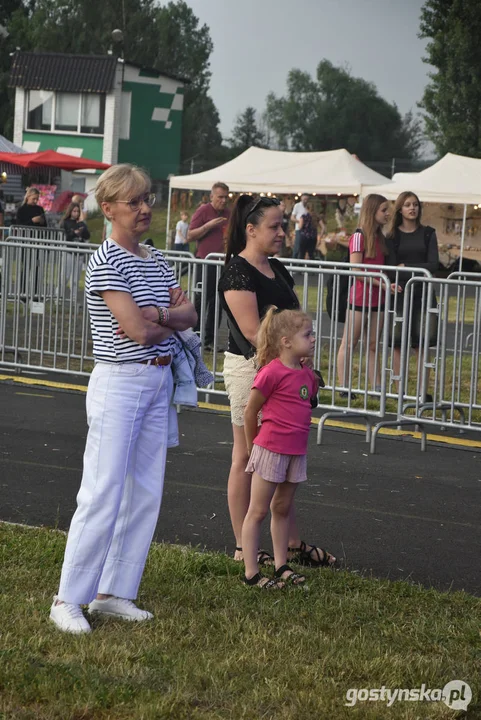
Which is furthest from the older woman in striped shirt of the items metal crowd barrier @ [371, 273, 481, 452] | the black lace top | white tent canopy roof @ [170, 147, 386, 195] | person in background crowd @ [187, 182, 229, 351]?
white tent canopy roof @ [170, 147, 386, 195]

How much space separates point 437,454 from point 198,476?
2.16 meters

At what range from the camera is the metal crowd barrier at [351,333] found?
9781 millimetres

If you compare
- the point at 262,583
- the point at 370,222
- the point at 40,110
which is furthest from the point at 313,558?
the point at 40,110

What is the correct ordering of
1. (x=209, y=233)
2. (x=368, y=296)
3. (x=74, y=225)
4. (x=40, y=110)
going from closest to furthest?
(x=368, y=296), (x=209, y=233), (x=74, y=225), (x=40, y=110)

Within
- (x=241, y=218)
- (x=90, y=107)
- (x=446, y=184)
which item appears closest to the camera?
(x=241, y=218)

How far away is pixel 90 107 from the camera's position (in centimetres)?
5606

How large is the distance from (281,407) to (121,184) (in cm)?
139

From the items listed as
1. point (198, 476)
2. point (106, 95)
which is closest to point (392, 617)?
point (198, 476)

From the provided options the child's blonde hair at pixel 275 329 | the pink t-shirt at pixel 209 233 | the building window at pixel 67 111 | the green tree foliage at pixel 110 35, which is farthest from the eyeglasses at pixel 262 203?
the green tree foliage at pixel 110 35

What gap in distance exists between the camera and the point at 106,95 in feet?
182

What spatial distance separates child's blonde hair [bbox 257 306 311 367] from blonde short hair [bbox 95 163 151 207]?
3.42 ft

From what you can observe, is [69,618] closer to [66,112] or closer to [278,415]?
[278,415]

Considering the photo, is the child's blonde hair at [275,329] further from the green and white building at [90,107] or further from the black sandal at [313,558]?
the green and white building at [90,107]

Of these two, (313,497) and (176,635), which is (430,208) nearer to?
(313,497)
